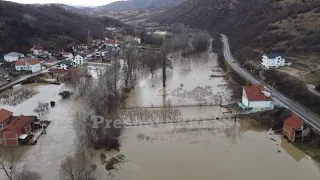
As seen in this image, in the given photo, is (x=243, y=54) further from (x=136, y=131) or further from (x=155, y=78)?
(x=136, y=131)

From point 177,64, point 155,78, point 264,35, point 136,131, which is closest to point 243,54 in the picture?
point 264,35

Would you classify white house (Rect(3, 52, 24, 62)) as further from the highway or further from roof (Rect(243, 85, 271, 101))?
roof (Rect(243, 85, 271, 101))

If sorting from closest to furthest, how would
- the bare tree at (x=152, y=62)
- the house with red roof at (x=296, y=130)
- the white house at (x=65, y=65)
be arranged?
the house with red roof at (x=296, y=130) → the bare tree at (x=152, y=62) → the white house at (x=65, y=65)

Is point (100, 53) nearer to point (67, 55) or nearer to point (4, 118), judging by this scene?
point (67, 55)

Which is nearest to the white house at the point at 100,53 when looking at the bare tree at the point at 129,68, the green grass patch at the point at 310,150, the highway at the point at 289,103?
the bare tree at the point at 129,68

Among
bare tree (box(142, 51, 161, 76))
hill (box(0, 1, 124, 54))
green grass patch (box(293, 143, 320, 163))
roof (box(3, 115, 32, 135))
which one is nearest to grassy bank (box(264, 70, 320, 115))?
green grass patch (box(293, 143, 320, 163))

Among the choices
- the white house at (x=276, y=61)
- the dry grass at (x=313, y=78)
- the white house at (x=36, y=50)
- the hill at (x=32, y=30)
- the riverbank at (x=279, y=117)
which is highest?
the hill at (x=32, y=30)

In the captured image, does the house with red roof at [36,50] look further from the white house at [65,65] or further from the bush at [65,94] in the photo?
the bush at [65,94]
